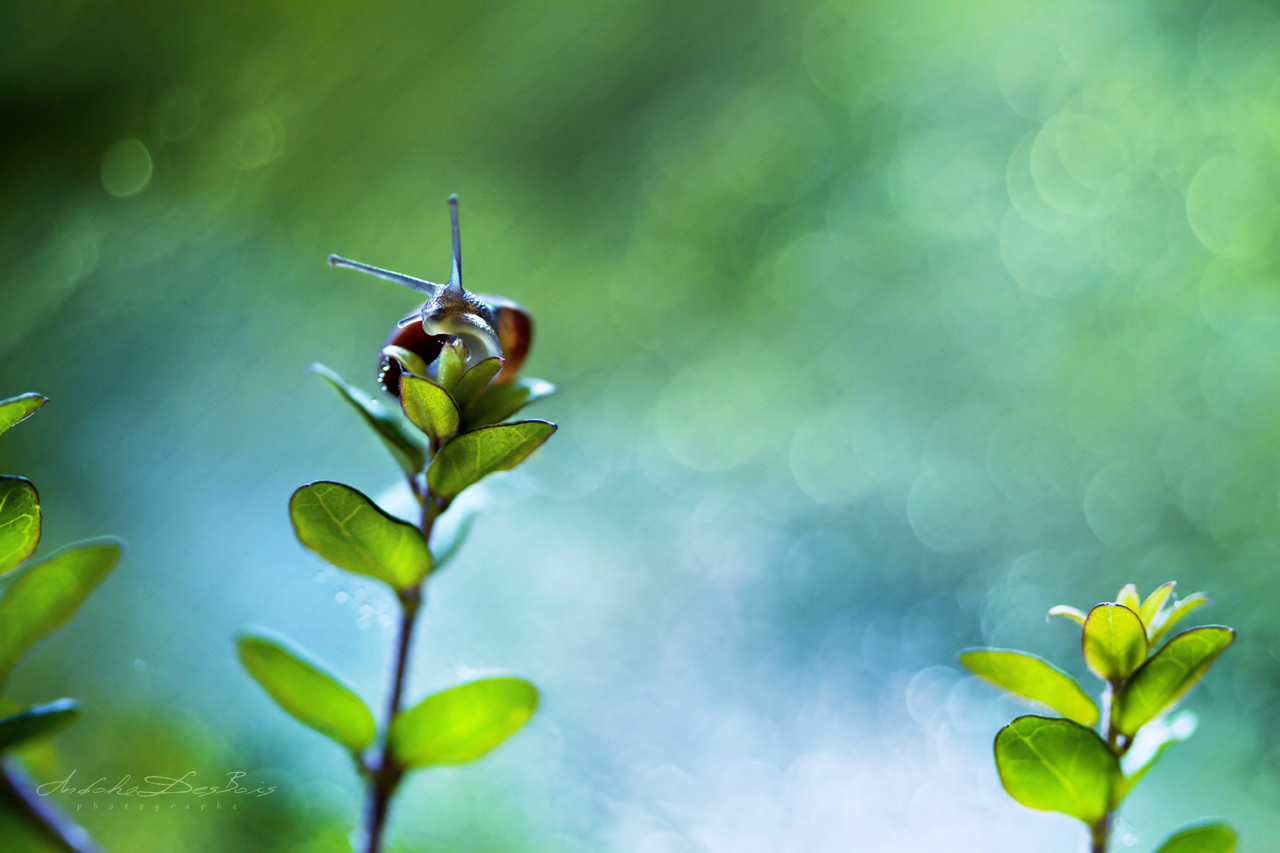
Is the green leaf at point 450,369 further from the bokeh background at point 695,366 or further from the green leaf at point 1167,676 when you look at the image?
the bokeh background at point 695,366

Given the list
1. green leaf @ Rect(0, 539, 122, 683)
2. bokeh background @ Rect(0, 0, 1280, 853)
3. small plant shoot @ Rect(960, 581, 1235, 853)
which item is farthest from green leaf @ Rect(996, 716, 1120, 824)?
bokeh background @ Rect(0, 0, 1280, 853)

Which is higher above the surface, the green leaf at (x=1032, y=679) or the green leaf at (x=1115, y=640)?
the green leaf at (x=1115, y=640)

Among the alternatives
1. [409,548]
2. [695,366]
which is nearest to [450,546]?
[409,548]

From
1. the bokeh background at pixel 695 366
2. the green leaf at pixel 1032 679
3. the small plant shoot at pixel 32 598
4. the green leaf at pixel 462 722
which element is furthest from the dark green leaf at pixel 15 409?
the bokeh background at pixel 695 366

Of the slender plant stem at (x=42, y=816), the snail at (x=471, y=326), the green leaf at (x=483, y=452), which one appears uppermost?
the snail at (x=471, y=326)

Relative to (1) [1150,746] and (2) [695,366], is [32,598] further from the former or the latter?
(2) [695,366]

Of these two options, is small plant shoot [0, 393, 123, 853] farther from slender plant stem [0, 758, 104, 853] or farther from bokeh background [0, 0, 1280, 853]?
bokeh background [0, 0, 1280, 853]

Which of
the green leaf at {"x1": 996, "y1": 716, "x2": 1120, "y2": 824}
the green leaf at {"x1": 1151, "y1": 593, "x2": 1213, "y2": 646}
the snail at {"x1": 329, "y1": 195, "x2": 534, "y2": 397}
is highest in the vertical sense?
the snail at {"x1": 329, "y1": 195, "x2": 534, "y2": 397}
